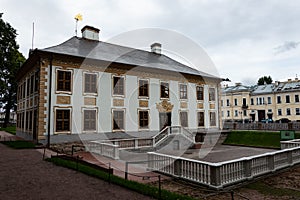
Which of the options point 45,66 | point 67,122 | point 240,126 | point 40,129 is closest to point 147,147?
point 67,122

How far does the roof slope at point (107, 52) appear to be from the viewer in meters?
18.2

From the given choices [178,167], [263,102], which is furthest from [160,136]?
[263,102]

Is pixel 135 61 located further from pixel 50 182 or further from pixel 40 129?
pixel 50 182

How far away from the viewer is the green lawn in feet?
72.6

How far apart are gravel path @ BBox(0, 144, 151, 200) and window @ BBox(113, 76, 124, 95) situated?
10.0m

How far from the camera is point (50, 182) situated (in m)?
7.73

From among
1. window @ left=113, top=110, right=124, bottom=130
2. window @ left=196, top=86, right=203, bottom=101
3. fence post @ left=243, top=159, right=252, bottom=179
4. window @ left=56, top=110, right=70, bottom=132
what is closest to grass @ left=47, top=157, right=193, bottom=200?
fence post @ left=243, top=159, right=252, bottom=179

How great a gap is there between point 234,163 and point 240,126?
84.5ft

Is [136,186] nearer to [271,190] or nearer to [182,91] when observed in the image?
[271,190]

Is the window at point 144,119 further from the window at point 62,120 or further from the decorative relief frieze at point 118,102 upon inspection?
the window at point 62,120

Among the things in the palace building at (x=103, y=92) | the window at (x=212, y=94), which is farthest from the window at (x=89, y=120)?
the window at (x=212, y=94)

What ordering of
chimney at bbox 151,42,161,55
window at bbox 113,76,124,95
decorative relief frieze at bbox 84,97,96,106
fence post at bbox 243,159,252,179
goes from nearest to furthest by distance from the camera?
fence post at bbox 243,159,252,179 → decorative relief frieze at bbox 84,97,96,106 → window at bbox 113,76,124,95 → chimney at bbox 151,42,161,55

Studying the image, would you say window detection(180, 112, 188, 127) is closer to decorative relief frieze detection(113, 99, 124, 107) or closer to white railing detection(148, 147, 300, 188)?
decorative relief frieze detection(113, 99, 124, 107)

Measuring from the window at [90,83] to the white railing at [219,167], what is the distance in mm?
9418
